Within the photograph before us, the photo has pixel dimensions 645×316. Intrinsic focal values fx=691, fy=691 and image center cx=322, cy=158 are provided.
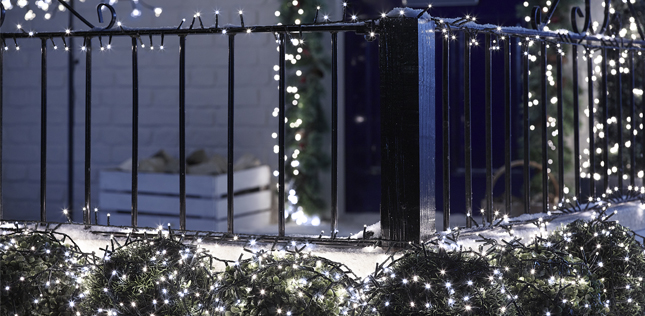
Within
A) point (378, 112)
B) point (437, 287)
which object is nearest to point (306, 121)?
point (378, 112)

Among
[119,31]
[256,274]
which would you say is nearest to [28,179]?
[119,31]

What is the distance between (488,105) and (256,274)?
1.01m

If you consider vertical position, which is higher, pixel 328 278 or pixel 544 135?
pixel 544 135

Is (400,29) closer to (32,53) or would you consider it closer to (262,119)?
(262,119)

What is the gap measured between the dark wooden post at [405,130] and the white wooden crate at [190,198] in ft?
9.16

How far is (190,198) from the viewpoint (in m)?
4.78

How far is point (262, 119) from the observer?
5457 mm

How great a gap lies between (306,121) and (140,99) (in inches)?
59.8

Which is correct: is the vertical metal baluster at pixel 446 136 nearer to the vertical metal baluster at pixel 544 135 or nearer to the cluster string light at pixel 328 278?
the cluster string light at pixel 328 278

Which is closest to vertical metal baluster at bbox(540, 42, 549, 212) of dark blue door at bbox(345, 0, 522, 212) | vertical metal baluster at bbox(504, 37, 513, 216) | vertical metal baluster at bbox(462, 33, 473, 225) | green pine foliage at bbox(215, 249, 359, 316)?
vertical metal baluster at bbox(504, 37, 513, 216)

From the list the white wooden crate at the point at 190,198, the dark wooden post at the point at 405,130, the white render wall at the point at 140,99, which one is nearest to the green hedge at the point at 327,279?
the dark wooden post at the point at 405,130

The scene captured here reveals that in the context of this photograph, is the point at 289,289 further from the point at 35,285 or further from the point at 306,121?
the point at 306,121

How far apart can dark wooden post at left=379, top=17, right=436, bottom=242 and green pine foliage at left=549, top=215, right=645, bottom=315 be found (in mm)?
503

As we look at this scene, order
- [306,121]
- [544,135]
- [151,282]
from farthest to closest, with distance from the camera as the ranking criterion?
1. [306,121]
2. [544,135]
3. [151,282]
